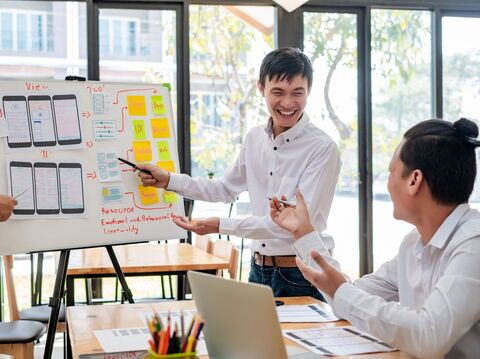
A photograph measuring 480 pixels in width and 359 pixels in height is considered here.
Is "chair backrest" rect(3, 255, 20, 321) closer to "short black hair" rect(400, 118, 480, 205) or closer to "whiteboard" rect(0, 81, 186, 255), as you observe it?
"whiteboard" rect(0, 81, 186, 255)

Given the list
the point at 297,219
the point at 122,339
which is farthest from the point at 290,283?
the point at 122,339

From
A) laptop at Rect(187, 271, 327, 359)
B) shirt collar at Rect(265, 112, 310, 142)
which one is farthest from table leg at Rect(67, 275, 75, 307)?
laptop at Rect(187, 271, 327, 359)

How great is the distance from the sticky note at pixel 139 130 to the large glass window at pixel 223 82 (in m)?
2.19

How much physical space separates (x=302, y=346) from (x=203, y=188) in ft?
4.45

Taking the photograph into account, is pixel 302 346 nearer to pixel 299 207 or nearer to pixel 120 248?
pixel 299 207

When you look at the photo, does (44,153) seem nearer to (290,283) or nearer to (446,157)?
(290,283)

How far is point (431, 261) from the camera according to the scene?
1646 millimetres

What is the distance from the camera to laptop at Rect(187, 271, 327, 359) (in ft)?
4.36

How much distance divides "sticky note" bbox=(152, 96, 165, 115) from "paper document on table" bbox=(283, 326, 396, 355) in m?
1.68

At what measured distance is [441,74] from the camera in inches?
228

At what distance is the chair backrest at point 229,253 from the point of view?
3.45m

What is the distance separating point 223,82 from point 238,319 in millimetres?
4237

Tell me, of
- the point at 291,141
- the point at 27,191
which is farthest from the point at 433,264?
the point at 27,191

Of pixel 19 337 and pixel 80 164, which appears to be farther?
pixel 19 337
